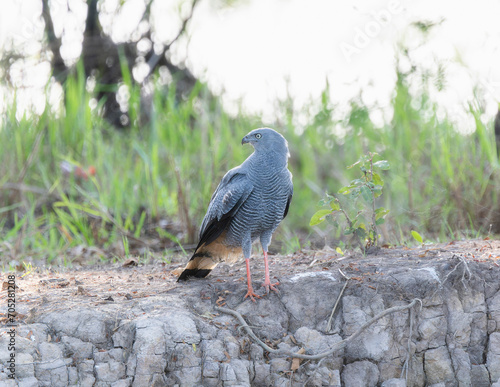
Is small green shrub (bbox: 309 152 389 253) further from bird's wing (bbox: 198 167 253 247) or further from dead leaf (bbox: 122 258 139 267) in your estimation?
dead leaf (bbox: 122 258 139 267)

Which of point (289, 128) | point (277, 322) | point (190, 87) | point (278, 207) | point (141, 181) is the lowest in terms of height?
point (277, 322)

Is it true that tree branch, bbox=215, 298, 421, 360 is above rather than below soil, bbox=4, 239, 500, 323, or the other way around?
below

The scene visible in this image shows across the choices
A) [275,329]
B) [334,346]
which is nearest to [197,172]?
[275,329]

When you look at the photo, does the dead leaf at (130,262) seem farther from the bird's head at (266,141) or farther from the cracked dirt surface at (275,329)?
the bird's head at (266,141)

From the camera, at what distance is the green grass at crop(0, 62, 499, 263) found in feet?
18.1

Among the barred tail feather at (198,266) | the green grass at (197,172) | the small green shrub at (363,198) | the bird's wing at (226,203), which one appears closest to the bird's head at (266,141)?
the bird's wing at (226,203)

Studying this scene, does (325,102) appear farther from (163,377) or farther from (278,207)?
(163,377)

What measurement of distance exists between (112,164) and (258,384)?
187 inches

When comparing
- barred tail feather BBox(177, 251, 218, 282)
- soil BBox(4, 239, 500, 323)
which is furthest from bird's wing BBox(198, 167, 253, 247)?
soil BBox(4, 239, 500, 323)

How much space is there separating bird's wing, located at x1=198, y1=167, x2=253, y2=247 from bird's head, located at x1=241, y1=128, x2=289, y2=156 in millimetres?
213

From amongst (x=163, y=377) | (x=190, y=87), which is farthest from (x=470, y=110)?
(x=190, y=87)

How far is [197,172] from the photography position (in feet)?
20.9

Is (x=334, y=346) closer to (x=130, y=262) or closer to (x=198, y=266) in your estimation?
(x=198, y=266)

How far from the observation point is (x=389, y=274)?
3436mm
